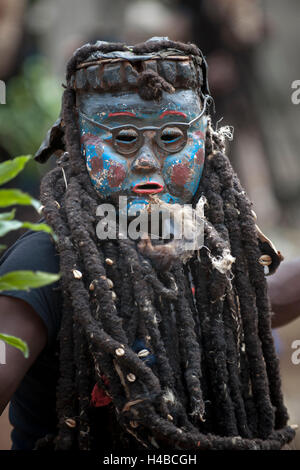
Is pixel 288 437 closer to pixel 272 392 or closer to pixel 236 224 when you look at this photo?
pixel 272 392

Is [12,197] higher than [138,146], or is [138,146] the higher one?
[12,197]

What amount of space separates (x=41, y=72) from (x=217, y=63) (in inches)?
102

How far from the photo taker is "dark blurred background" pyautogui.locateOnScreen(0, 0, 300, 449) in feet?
15.6

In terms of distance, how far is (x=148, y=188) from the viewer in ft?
8.46

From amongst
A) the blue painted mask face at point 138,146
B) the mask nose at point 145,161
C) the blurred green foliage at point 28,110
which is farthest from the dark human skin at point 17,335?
the blurred green foliage at point 28,110

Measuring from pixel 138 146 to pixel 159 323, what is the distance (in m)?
0.68

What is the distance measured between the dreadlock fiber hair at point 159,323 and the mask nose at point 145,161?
0.63 feet

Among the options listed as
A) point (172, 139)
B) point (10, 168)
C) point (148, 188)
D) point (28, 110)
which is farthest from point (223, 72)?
point (10, 168)

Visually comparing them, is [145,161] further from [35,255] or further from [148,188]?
[35,255]

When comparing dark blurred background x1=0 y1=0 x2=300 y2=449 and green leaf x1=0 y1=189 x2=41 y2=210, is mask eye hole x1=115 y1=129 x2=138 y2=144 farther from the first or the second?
dark blurred background x1=0 y1=0 x2=300 y2=449

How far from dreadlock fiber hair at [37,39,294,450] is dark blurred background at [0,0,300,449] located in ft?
6.68

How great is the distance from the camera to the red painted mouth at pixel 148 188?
2.56m

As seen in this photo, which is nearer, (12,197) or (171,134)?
(12,197)
